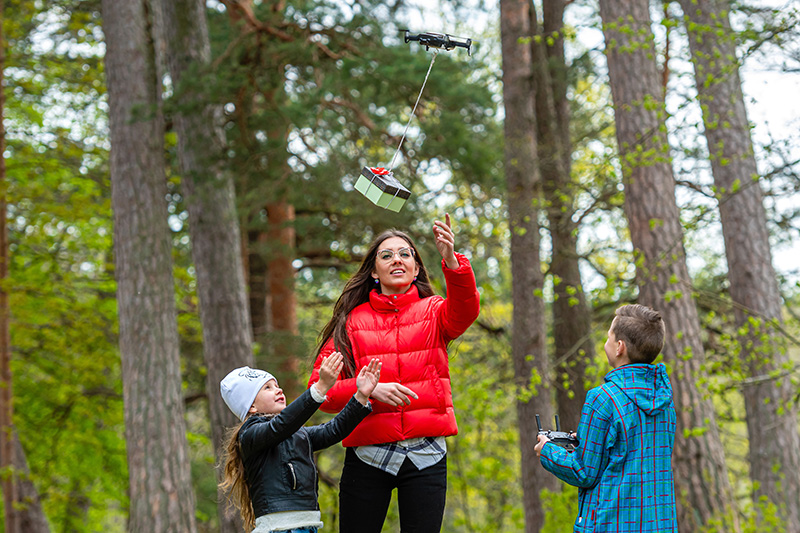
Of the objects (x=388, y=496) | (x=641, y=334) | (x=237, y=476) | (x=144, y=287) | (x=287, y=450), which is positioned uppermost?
(x=144, y=287)

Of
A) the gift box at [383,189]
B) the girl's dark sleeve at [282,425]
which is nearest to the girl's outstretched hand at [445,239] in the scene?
the gift box at [383,189]

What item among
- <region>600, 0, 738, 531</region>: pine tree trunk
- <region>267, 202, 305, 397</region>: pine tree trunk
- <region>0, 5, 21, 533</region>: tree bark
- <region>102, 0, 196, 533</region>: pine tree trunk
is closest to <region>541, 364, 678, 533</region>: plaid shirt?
<region>600, 0, 738, 531</region>: pine tree trunk

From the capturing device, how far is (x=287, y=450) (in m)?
2.92

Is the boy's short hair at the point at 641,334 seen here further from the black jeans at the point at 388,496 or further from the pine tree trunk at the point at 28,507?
the pine tree trunk at the point at 28,507

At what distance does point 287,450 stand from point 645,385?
1398 millimetres

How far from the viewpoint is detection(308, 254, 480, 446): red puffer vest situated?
295 cm

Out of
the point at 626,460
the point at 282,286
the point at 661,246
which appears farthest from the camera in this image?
the point at 282,286

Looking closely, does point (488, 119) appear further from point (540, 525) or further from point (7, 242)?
point (7, 242)

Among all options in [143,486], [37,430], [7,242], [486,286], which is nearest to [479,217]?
[486,286]

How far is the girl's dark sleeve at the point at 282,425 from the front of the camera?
9.18 ft

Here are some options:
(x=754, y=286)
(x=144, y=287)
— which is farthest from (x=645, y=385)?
(x=754, y=286)

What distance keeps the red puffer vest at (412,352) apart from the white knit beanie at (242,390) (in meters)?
0.23

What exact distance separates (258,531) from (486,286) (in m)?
6.76

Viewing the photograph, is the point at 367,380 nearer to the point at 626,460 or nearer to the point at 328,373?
the point at 328,373
